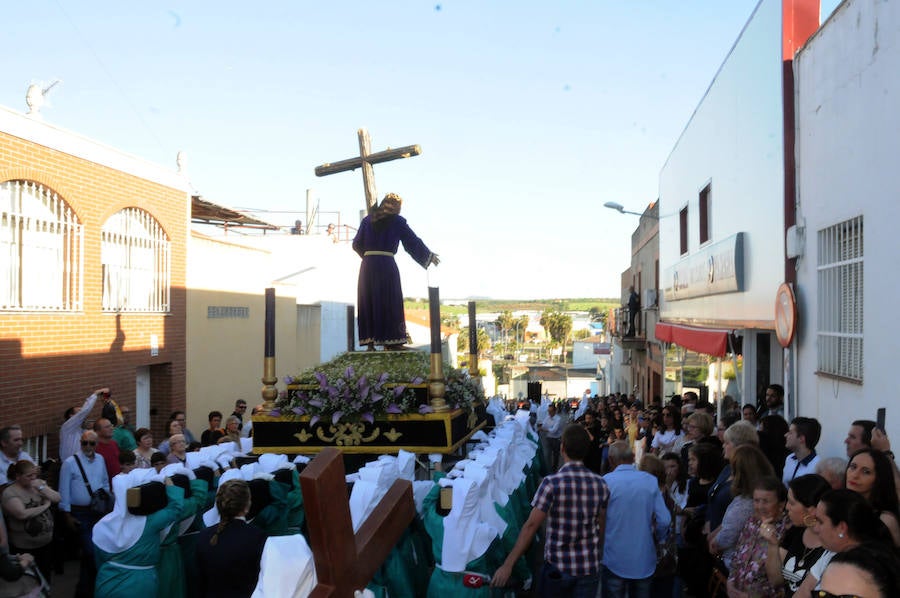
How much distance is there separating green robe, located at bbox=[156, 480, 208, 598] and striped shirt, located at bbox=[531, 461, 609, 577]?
2.25 meters

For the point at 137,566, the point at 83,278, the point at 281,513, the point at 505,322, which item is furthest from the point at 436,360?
the point at 505,322

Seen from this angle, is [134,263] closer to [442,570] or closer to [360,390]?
[360,390]

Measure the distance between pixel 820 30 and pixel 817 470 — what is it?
5.39 meters

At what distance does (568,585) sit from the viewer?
4766 mm

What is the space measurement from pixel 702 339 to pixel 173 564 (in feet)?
31.4

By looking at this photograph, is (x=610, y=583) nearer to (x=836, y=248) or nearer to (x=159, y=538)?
(x=159, y=538)

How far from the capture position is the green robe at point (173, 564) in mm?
5285

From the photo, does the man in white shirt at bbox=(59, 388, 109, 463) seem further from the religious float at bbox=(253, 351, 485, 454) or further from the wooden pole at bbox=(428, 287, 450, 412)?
the wooden pole at bbox=(428, 287, 450, 412)

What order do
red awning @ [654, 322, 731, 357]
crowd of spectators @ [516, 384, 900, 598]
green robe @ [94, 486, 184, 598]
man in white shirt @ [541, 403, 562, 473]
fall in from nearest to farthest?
crowd of spectators @ [516, 384, 900, 598]
green robe @ [94, 486, 184, 598]
red awning @ [654, 322, 731, 357]
man in white shirt @ [541, 403, 562, 473]

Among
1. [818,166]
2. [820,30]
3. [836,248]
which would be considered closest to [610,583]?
[836,248]

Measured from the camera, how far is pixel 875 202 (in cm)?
684

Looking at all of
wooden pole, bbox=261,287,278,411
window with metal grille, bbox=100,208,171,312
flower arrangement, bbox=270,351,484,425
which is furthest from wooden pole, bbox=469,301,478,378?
window with metal grille, bbox=100,208,171,312

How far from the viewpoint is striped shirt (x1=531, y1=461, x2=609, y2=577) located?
15.6 ft

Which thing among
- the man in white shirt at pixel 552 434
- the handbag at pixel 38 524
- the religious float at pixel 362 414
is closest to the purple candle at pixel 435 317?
the religious float at pixel 362 414
